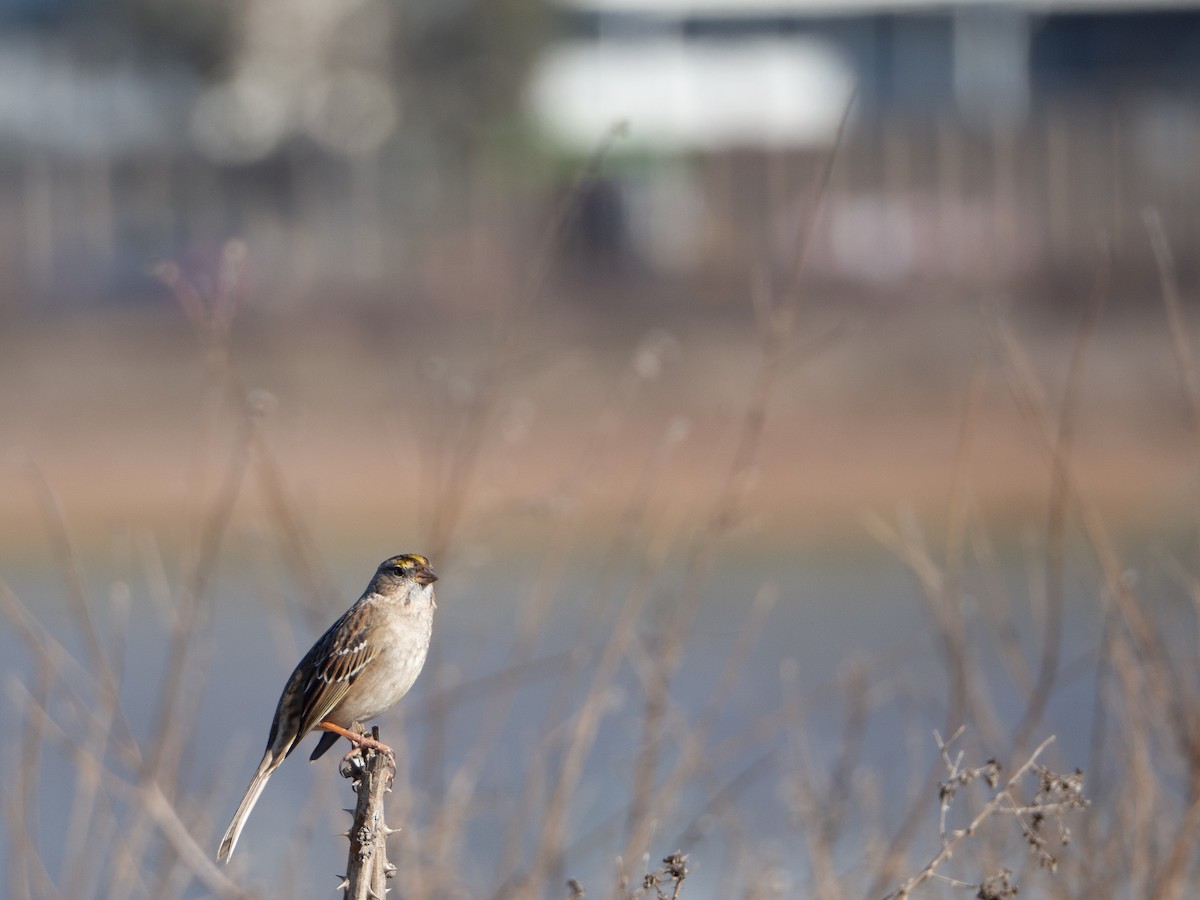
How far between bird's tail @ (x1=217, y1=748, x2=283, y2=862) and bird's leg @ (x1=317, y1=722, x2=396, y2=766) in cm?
16

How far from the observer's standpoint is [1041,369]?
22516 millimetres

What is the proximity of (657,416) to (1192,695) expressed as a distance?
1867 centimetres

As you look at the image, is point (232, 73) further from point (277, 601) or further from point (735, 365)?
point (277, 601)

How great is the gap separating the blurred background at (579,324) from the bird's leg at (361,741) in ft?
1.37

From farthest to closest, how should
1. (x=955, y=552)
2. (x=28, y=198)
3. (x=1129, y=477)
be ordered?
(x=28, y=198) → (x=1129, y=477) → (x=955, y=552)

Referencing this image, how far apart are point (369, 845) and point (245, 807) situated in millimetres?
639

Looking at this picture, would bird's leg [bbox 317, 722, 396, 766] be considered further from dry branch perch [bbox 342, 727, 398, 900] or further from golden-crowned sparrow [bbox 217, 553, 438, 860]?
dry branch perch [bbox 342, 727, 398, 900]

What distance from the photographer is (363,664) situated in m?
4.54

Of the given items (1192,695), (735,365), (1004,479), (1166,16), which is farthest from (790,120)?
(1192,695)

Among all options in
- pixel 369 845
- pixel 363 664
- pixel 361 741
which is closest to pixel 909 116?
pixel 363 664

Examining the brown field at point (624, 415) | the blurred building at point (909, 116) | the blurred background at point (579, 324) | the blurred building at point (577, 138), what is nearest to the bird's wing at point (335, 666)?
the blurred background at point (579, 324)

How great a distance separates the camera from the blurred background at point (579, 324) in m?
6.00

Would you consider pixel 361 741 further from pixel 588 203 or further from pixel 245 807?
pixel 588 203

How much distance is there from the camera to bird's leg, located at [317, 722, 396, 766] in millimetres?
4129
